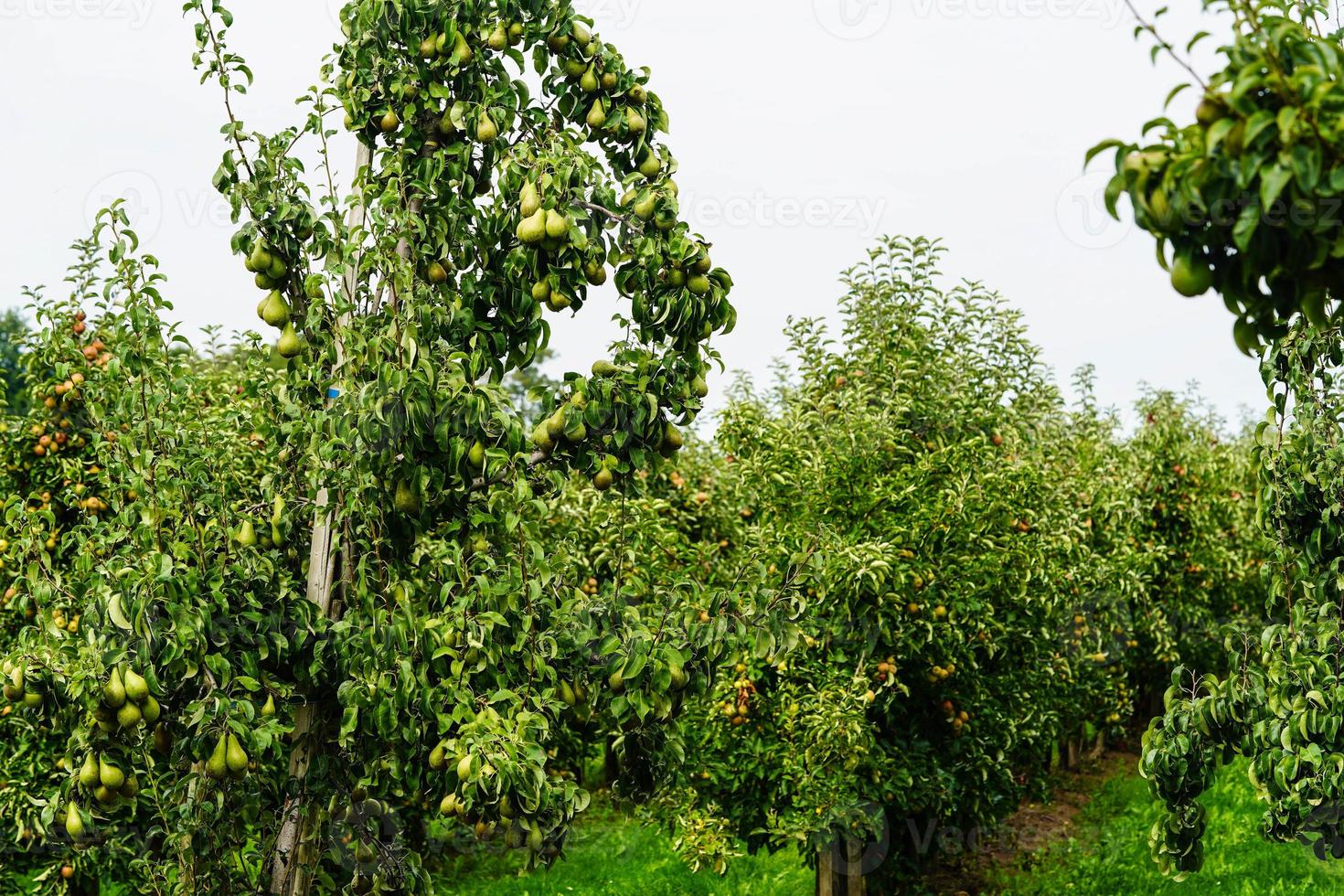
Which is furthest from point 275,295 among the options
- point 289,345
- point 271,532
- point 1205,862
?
point 1205,862

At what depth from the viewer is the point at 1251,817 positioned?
11852 millimetres

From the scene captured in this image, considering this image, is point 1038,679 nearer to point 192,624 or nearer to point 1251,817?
point 1251,817

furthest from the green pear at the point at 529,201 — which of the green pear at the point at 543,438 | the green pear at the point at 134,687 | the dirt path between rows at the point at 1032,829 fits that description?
the dirt path between rows at the point at 1032,829

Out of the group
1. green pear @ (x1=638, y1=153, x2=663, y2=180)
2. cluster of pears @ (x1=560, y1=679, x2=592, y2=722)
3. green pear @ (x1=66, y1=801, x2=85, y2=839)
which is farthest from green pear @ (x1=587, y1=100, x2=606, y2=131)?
green pear @ (x1=66, y1=801, x2=85, y2=839)

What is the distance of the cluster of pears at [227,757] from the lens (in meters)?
3.68

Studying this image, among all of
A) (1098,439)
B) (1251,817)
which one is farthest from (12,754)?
(1098,439)

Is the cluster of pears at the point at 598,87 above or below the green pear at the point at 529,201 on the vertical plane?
above

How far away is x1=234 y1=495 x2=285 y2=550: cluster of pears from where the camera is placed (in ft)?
13.8

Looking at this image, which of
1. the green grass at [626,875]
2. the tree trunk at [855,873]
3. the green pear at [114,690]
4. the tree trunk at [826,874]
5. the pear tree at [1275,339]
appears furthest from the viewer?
the green grass at [626,875]

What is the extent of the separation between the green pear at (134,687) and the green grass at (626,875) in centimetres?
696

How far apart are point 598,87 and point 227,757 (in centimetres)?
268

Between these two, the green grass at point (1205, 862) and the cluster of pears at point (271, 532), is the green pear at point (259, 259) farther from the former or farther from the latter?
the green grass at point (1205, 862)

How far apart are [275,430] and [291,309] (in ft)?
1.49

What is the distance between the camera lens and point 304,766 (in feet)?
14.1
